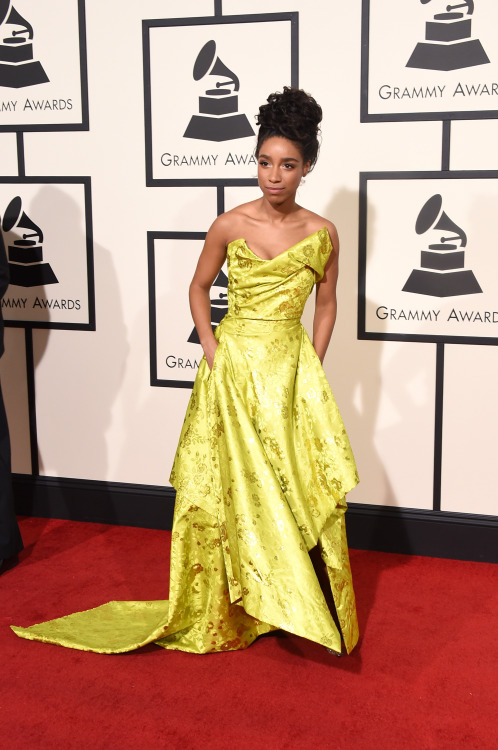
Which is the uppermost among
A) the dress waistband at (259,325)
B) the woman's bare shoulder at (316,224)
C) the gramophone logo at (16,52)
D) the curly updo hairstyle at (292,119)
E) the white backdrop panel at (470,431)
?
the gramophone logo at (16,52)

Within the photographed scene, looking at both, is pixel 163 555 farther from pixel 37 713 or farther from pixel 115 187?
pixel 115 187

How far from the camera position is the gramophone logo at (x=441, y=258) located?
141 inches

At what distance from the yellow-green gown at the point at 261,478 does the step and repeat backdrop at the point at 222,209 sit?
0.94 meters

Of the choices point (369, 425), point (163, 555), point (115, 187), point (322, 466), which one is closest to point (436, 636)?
point (322, 466)

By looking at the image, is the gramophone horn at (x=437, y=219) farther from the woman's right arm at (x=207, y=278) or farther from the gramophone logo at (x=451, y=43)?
the woman's right arm at (x=207, y=278)

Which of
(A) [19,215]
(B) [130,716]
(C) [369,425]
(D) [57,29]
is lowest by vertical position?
(B) [130,716]

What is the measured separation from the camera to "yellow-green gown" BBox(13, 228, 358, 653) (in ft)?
9.04

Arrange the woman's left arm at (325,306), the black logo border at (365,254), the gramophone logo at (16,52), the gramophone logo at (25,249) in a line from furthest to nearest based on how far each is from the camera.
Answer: the gramophone logo at (25,249) < the gramophone logo at (16,52) < the black logo border at (365,254) < the woman's left arm at (325,306)

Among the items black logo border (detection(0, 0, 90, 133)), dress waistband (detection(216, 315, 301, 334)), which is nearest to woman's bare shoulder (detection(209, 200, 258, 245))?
dress waistband (detection(216, 315, 301, 334))

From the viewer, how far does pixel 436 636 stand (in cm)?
309

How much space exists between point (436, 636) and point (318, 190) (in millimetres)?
1825

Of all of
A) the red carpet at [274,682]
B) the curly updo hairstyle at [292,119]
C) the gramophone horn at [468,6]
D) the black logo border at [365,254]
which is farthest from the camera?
the black logo border at [365,254]

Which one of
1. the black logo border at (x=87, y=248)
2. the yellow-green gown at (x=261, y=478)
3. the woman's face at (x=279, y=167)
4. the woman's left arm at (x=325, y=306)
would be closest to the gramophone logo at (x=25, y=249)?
the black logo border at (x=87, y=248)

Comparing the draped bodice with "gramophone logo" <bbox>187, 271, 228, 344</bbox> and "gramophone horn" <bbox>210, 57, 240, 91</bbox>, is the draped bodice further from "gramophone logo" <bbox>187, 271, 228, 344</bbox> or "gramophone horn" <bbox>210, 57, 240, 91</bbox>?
"gramophone horn" <bbox>210, 57, 240, 91</bbox>
